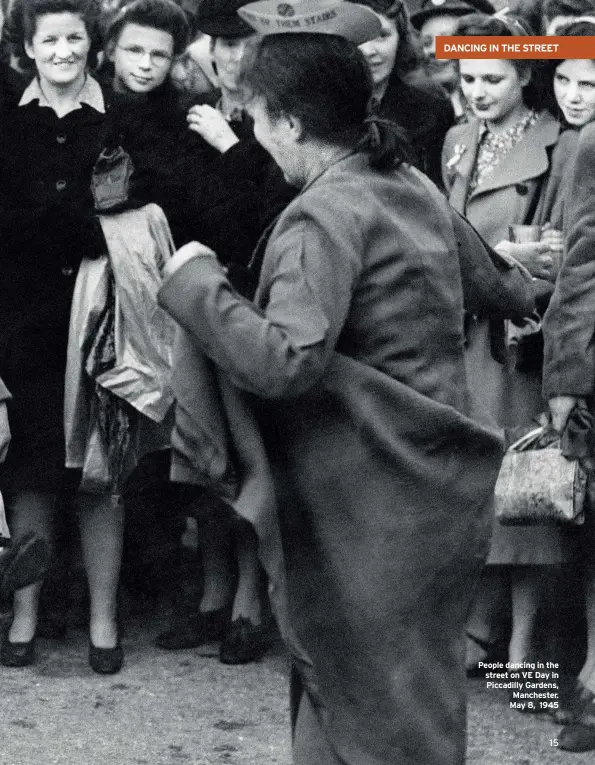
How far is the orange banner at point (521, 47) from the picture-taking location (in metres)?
5.50

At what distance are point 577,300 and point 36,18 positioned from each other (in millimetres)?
2033

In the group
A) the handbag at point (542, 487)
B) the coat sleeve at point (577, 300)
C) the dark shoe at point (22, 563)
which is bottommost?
the dark shoe at point (22, 563)

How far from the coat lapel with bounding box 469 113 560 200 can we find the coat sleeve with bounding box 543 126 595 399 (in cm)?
59

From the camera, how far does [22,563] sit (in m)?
4.75

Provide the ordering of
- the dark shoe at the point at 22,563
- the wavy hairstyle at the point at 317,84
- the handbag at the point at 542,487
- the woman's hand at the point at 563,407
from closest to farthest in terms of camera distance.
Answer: the wavy hairstyle at the point at 317,84, the dark shoe at the point at 22,563, the handbag at the point at 542,487, the woman's hand at the point at 563,407

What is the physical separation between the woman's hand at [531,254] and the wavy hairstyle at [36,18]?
1.58m

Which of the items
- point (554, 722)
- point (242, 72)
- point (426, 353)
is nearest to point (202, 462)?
point (426, 353)

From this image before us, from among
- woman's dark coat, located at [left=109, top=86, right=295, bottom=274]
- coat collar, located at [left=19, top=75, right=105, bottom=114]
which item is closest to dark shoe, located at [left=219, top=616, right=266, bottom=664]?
woman's dark coat, located at [left=109, top=86, right=295, bottom=274]

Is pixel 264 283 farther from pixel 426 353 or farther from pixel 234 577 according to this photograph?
pixel 234 577

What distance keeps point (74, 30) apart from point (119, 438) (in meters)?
1.33

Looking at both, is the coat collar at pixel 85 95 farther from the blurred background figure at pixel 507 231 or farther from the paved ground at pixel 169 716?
the paved ground at pixel 169 716

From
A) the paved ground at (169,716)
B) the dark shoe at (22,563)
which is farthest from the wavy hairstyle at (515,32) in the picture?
the dark shoe at (22,563)

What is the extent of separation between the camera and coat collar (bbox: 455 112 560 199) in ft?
18.1

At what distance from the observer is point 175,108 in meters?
5.88
